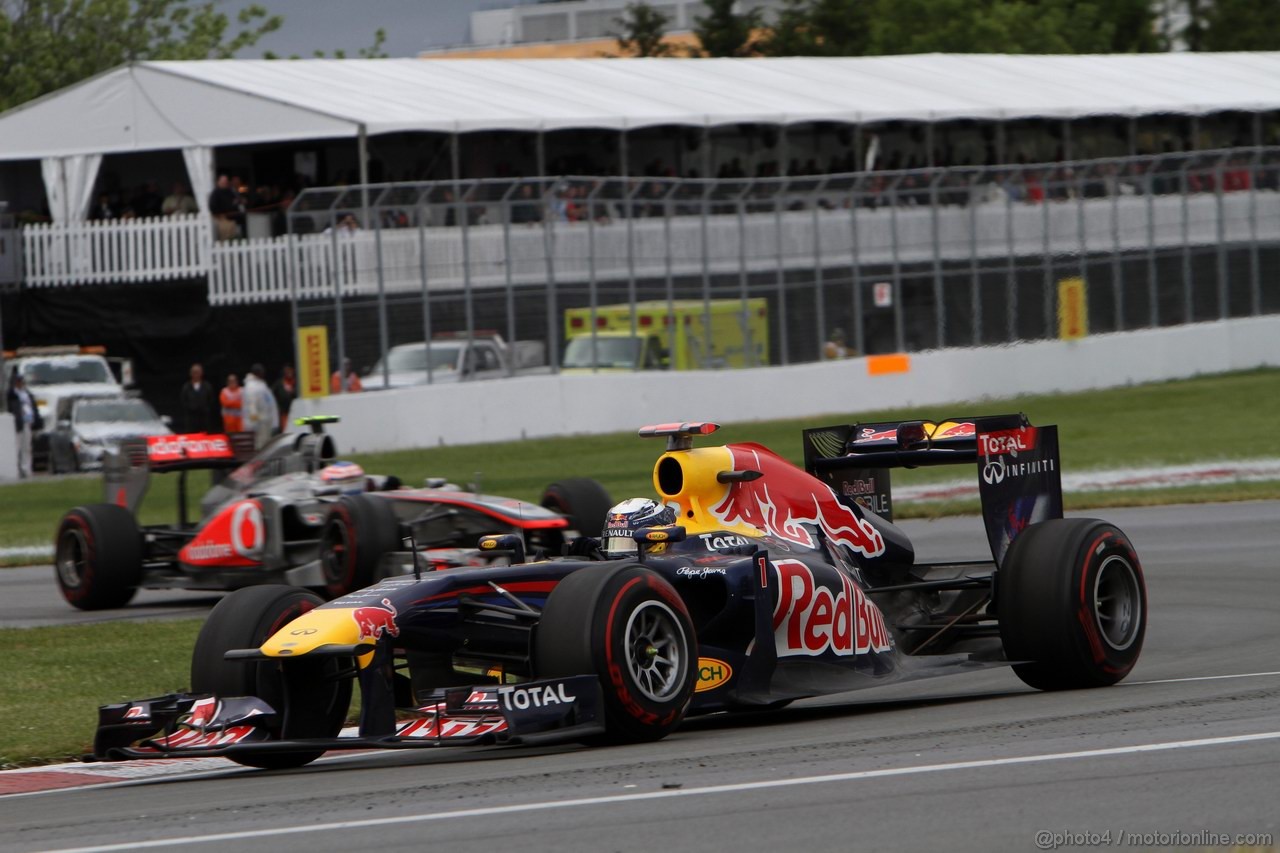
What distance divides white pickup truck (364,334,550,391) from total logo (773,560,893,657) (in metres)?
22.6

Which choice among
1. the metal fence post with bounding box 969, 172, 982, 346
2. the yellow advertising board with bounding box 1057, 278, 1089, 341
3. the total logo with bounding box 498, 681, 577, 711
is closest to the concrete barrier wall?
the yellow advertising board with bounding box 1057, 278, 1089, 341

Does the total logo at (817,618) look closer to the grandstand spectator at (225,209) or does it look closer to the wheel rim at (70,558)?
the wheel rim at (70,558)

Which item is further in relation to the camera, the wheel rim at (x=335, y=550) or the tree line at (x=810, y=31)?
the tree line at (x=810, y=31)

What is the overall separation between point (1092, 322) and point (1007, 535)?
30.8m

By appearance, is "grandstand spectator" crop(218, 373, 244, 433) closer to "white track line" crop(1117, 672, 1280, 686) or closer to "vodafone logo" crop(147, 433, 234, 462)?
"vodafone logo" crop(147, 433, 234, 462)

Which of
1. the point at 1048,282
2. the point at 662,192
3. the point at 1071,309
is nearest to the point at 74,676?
the point at 662,192

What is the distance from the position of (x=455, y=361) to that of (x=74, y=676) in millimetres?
20449

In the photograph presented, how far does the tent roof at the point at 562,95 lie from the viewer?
39.2m

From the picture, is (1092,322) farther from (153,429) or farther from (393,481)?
(393,481)

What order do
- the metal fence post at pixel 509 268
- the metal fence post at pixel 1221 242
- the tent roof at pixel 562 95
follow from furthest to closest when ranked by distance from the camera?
the metal fence post at pixel 1221 242 < the tent roof at pixel 562 95 < the metal fence post at pixel 509 268

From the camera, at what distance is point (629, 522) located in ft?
31.5

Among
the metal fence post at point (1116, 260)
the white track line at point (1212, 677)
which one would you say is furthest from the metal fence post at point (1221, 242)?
the white track line at point (1212, 677)

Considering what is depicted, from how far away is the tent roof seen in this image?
39250mm

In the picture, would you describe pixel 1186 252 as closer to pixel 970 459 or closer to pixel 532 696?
pixel 970 459
